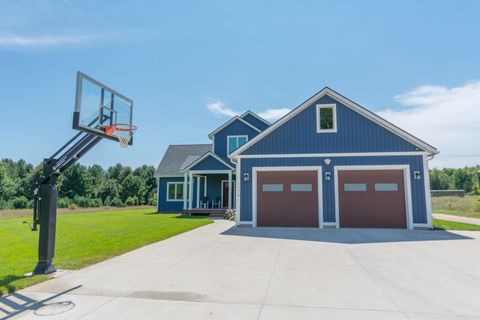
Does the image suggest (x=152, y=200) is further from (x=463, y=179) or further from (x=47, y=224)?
(x=463, y=179)

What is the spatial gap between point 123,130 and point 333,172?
893 centimetres

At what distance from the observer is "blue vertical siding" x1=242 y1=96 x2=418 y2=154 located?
12.4 meters

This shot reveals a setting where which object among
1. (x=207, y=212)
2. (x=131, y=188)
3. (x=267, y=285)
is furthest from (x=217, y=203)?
(x=131, y=188)

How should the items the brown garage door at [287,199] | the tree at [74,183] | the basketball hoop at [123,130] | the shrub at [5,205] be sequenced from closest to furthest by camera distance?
the basketball hoop at [123,130], the brown garage door at [287,199], the shrub at [5,205], the tree at [74,183]

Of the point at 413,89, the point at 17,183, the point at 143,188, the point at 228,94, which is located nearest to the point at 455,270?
the point at 413,89

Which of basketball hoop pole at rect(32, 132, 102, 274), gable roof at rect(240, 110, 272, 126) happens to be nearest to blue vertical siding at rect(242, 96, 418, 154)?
gable roof at rect(240, 110, 272, 126)

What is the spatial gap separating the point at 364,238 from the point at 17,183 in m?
44.0

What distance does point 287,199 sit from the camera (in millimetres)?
12906

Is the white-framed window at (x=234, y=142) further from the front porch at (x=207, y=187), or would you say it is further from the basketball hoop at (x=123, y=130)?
the basketball hoop at (x=123, y=130)

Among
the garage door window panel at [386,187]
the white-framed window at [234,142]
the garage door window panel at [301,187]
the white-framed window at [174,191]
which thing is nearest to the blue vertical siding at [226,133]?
the white-framed window at [234,142]

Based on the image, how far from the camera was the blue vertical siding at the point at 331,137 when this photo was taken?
12.4 metres

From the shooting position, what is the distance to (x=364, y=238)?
9.59m

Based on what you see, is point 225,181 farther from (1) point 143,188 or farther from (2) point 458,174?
(2) point 458,174

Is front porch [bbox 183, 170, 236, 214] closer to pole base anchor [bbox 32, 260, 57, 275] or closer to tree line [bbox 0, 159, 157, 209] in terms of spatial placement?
pole base anchor [bbox 32, 260, 57, 275]
